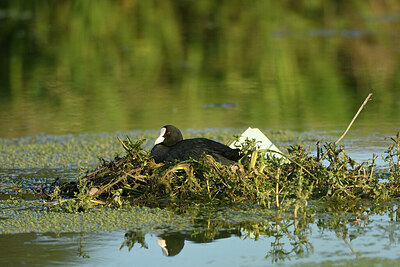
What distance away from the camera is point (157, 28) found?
57.4 ft

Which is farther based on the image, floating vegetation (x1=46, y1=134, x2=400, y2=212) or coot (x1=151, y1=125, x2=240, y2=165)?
coot (x1=151, y1=125, x2=240, y2=165)

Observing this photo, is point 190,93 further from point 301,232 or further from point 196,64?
point 301,232

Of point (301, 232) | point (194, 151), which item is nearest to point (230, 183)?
point (194, 151)

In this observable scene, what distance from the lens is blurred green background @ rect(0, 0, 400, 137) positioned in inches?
395

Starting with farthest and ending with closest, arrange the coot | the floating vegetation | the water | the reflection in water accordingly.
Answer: the coot < the floating vegetation < the water < the reflection in water

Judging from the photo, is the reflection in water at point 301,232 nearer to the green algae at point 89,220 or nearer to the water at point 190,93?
the water at point 190,93

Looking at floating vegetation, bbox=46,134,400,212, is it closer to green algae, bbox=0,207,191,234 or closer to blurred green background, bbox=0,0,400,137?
green algae, bbox=0,207,191,234

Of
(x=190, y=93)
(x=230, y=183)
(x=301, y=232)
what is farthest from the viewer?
(x=190, y=93)

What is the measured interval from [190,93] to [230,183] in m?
5.60

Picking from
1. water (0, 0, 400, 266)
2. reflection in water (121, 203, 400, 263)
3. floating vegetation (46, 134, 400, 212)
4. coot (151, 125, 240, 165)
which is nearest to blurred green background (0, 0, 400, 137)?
water (0, 0, 400, 266)

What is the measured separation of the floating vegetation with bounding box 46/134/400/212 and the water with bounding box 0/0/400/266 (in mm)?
396

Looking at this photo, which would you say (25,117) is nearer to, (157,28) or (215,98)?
(215,98)

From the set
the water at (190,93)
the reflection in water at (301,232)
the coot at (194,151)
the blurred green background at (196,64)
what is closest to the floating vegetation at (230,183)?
the coot at (194,151)

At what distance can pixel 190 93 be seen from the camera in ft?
38.0
